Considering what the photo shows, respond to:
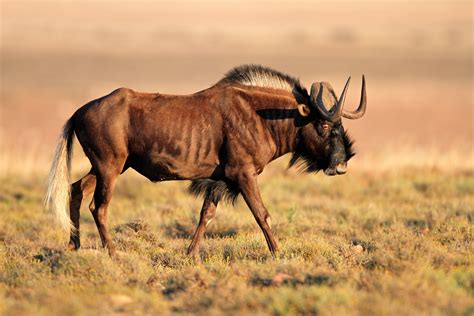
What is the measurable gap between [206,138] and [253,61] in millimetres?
35071

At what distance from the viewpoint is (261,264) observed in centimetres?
862

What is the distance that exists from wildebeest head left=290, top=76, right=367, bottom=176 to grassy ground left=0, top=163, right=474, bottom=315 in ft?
3.18

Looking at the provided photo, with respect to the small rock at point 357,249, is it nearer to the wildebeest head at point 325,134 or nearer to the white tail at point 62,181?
the wildebeest head at point 325,134

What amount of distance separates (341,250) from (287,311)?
2702 millimetres

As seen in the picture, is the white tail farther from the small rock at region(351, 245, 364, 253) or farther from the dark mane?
the small rock at region(351, 245, 364, 253)

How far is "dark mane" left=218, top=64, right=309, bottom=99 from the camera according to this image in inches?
399

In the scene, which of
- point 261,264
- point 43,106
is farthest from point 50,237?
point 43,106

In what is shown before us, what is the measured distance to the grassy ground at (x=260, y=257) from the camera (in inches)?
281

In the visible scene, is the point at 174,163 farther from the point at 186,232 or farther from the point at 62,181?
the point at 186,232

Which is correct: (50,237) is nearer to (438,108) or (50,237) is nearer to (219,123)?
(219,123)

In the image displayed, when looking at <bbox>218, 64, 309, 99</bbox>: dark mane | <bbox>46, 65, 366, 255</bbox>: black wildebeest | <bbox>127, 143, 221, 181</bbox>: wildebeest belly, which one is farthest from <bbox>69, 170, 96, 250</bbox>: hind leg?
<bbox>218, 64, 309, 99</bbox>: dark mane

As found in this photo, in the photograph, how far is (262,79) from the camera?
10156mm

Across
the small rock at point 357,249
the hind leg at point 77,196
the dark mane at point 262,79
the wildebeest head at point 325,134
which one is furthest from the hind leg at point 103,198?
the small rock at point 357,249

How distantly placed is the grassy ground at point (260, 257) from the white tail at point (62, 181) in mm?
491
